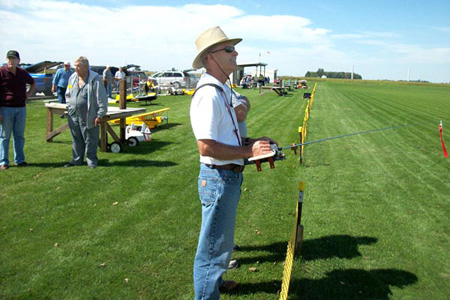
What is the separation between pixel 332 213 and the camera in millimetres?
5758

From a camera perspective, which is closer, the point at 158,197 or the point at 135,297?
the point at 135,297

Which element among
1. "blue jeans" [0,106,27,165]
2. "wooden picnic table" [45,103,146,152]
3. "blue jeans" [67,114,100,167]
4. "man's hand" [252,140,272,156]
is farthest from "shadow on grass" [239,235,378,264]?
"wooden picnic table" [45,103,146,152]

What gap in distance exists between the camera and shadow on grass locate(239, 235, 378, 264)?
434 centimetres

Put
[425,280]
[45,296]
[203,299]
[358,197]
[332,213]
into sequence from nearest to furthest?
[203,299] < [45,296] < [425,280] < [332,213] < [358,197]

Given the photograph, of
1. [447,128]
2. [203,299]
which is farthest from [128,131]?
[447,128]

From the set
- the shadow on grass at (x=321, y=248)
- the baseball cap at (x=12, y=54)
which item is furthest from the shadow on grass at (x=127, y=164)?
the shadow on grass at (x=321, y=248)

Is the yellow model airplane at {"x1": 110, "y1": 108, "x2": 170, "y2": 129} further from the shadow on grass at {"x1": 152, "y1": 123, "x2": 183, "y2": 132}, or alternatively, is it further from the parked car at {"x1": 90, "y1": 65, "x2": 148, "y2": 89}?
the parked car at {"x1": 90, "y1": 65, "x2": 148, "y2": 89}

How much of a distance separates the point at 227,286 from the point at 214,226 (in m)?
1.12

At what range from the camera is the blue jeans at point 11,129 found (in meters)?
7.20

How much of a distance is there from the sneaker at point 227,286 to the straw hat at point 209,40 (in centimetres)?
218

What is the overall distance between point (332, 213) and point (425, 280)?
1.90m

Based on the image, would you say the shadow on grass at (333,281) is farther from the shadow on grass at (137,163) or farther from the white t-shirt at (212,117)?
the shadow on grass at (137,163)

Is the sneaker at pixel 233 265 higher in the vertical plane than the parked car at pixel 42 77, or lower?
lower

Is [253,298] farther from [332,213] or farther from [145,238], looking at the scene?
[332,213]
